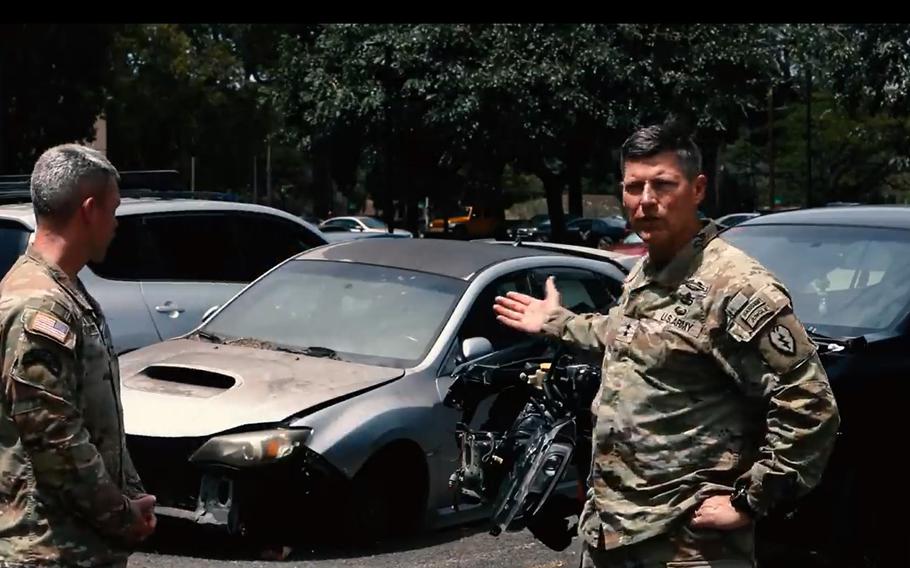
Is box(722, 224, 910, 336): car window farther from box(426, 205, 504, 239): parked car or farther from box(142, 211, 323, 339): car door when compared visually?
box(426, 205, 504, 239): parked car

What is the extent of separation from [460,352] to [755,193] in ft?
222

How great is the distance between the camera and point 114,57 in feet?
131

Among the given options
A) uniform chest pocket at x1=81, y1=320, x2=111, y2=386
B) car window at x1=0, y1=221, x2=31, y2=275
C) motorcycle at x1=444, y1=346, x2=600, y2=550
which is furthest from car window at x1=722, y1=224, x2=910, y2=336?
car window at x1=0, y1=221, x2=31, y2=275

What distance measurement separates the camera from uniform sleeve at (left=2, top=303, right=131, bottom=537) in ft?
9.97

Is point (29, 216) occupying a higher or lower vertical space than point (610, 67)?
lower

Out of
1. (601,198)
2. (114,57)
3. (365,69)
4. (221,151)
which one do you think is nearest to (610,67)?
(365,69)

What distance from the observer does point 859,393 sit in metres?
5.53

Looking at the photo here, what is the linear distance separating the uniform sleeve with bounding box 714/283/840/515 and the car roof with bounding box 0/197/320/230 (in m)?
5.73

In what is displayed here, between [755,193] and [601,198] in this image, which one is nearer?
[755,193]

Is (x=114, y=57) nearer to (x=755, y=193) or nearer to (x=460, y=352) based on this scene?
(x=460, y=352)

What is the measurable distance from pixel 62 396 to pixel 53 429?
77 mm

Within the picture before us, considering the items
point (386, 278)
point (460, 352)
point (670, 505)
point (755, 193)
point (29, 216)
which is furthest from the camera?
point (755, 193)

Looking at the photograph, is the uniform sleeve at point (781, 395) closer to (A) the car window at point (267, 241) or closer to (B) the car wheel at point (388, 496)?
(B) the car wheel at point (388, 496)

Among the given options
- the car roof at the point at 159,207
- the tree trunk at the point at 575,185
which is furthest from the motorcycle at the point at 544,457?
the tree trunk at the point at 575,185
